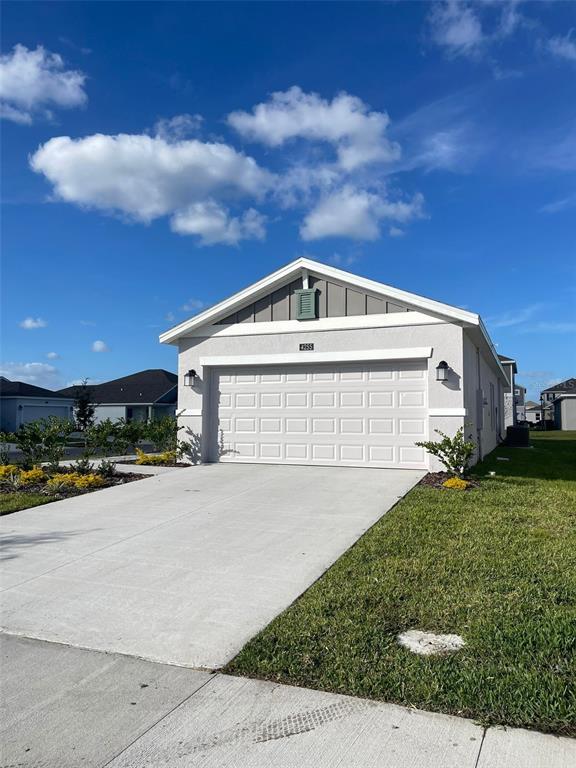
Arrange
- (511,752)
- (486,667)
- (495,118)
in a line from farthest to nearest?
(495,118) < (486,667) < (511,752)

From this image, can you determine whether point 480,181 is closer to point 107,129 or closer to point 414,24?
point 414,24

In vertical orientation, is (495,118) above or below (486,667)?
above

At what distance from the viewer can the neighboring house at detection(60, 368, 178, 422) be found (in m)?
35.1

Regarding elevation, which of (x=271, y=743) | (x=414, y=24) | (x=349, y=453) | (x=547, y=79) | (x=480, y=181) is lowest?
(x=271, y=743)

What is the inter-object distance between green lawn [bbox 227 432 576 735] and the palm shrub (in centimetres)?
317

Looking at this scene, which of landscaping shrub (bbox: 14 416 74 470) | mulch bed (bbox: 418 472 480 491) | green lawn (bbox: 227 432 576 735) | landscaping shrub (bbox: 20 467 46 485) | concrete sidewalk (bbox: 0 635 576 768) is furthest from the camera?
landscaping shrub (bbox: 14 416 74 470)

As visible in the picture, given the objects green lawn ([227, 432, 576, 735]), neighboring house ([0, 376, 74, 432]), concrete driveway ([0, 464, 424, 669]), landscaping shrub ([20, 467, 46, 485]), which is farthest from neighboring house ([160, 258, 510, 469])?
neighboring house ([0, 376, 74, 432])

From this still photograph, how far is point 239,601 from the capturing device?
14.2ft

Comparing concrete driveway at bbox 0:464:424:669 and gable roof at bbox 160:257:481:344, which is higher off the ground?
gable roof at bbox 160:257:481:344

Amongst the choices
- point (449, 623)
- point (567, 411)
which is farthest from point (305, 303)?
point (567, 411)

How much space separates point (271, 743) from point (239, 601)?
182 centimetres

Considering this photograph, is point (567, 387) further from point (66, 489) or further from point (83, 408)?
point (66, 489)

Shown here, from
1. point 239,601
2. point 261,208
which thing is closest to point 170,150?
point 261,208

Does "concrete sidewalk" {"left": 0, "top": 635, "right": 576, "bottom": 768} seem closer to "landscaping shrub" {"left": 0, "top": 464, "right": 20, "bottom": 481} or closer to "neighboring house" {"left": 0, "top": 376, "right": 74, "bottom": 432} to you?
"landscaping shrub" {"left": 0, "top": 464, "right": 20, "bottom": 481}
